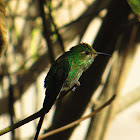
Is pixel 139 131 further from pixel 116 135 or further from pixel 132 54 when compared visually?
pixel 132 54

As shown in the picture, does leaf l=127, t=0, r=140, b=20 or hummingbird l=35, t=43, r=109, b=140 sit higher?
hummingbird l=35, t=43, r=109, b=140

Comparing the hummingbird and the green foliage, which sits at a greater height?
the hummingbird

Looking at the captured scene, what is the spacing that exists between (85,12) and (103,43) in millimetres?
834

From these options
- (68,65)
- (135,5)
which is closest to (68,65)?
(68,65)

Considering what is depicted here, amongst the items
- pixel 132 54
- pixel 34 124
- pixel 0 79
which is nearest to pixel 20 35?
pixel 0 79

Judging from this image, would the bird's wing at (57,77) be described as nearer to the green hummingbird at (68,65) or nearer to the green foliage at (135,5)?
the green hummingbird at (68,65)

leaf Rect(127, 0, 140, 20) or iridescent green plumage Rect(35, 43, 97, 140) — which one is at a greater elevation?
iridescent green plumage Rect(35, 43, 97, 140)

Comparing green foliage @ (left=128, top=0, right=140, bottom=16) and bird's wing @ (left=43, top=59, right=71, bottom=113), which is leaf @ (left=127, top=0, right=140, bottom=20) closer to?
green foliage @ (left=128, top=0, right=140, bottom=16)

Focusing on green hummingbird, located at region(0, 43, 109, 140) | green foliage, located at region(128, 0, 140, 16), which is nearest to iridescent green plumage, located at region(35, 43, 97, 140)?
green hummingbird, located at region(0, 43, 109, 140)

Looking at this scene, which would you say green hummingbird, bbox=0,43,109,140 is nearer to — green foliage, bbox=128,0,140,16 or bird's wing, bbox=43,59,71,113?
bird's wing, bbox=43,59,71,113

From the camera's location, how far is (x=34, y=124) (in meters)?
1.49

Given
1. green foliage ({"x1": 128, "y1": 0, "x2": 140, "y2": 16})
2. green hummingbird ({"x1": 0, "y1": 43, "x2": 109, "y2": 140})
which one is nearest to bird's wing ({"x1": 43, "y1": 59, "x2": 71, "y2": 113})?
green hummingbird ({"x1": 0, "y1": 43, "x2": 109, "y2": 140})

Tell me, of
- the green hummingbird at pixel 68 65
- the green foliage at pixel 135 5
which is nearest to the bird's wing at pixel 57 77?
the green hummingbird at pixel 68 65

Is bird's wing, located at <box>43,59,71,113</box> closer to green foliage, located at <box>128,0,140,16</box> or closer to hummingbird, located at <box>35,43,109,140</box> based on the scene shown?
hummingbird, located at <box>35,43,109,140</box>
